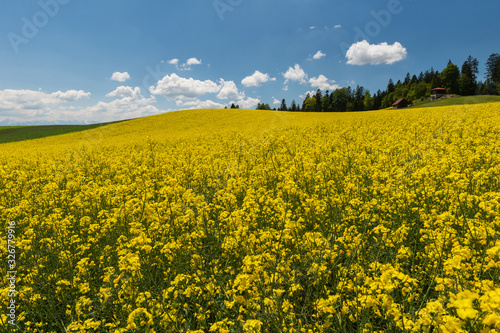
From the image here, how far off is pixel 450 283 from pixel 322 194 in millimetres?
2917

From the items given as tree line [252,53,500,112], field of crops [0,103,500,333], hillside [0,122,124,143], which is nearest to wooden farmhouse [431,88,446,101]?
tree line [252,53,500,112]

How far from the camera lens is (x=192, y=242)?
11.5ft

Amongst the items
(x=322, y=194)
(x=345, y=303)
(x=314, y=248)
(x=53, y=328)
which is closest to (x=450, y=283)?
(x=345, y=303)

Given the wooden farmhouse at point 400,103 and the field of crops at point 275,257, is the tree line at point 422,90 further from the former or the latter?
the field of crops at point 275,257

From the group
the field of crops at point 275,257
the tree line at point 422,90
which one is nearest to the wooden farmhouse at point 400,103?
the tree line at point 422,90

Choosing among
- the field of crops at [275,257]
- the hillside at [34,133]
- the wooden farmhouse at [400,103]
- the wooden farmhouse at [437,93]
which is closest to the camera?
the field of crops at [275,257]

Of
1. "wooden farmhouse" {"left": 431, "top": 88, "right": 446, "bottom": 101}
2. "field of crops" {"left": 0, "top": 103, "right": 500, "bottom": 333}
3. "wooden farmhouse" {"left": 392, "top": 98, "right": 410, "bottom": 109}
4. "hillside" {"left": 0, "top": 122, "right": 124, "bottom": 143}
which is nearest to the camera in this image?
"field of crops" {"left": 0, "top": 103, "right": 500, "bottom": 333}

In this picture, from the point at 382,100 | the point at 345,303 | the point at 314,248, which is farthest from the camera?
the point at 382,100

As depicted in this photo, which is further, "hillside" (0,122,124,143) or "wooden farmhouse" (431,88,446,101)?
"wooden farmhouse" (431,88,446,101)

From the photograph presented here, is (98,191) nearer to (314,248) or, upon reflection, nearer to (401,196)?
(314,248)

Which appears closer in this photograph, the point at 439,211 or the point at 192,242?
the point at 192,242

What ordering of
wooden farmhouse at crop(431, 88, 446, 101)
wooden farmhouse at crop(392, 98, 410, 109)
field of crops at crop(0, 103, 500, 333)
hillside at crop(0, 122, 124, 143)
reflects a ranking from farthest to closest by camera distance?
1. wooden farmhouse at crop(392, 98, 410, 109)
2. wooden farmhouse at crop(431, 88, 446, 101)
3. hillside at crop(0, 122, 124, 143)
4. field of crops at crop(0, 103, 500, 333)

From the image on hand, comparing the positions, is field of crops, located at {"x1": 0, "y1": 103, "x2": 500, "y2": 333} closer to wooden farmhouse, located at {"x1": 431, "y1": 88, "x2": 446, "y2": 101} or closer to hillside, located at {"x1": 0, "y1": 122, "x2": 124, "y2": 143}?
hillside, located at {"x1": 0, "y1": 122, "x2": 124, "y2": 143}

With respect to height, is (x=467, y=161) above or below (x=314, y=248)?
above
